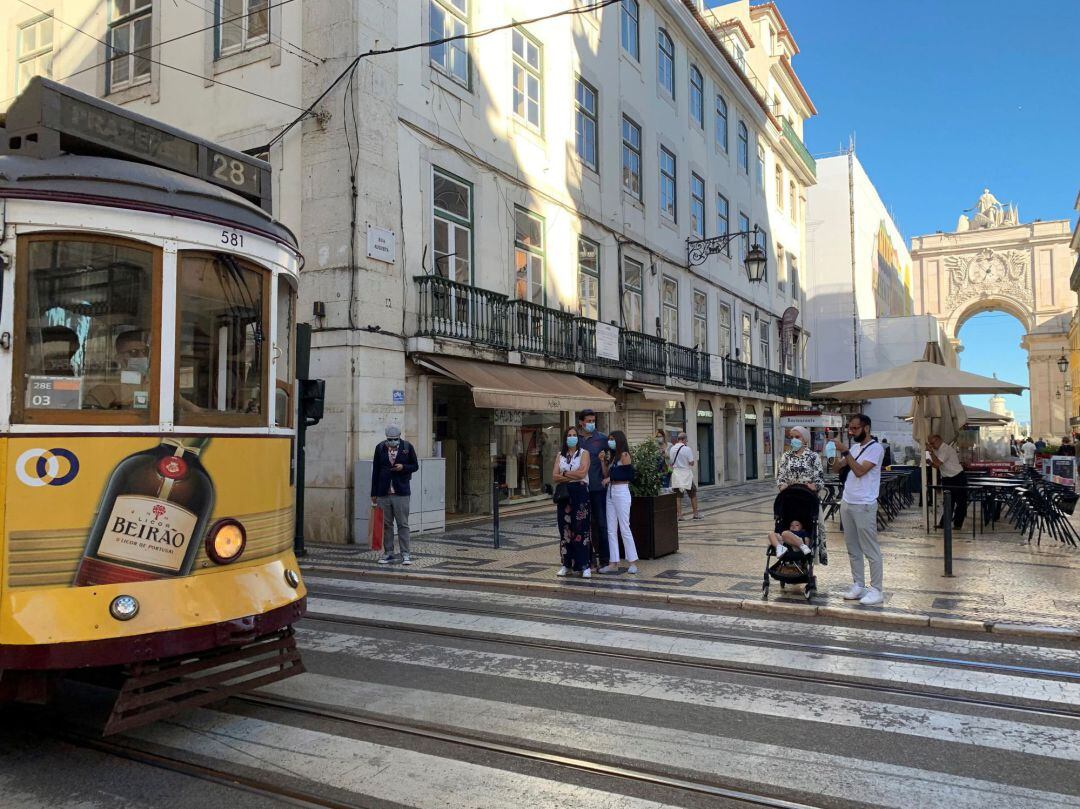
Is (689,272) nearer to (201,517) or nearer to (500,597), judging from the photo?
(500,597)

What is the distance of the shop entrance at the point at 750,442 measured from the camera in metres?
30.5

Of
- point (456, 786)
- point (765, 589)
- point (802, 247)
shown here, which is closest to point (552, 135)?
point (765, 589)

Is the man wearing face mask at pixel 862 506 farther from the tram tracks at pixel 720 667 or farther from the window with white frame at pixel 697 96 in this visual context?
the window with white frame at pixel 697 96

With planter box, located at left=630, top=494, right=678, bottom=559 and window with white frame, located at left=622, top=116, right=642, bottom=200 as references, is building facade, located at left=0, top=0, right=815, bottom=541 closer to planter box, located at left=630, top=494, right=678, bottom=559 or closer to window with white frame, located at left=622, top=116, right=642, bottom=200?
window with white frame, located at left=622, top=116, right=642, bottom=200

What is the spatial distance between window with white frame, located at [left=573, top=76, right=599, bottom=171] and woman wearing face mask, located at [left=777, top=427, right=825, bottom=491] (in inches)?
513

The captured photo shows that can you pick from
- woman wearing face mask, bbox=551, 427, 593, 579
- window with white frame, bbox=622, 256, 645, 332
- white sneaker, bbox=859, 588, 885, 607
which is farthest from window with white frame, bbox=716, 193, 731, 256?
white sneaker, bbox=859, 588, 885, 607

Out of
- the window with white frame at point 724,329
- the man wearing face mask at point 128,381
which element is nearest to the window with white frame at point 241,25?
the man wearing face mask at point 128,381

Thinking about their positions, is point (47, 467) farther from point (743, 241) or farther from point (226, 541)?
point (743, 241)

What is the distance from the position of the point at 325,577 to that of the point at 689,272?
19.3m

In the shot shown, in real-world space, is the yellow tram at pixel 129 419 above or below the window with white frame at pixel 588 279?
below

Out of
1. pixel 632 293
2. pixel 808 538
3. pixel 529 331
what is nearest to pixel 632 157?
pixel 632 293

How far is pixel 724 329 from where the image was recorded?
29.4 m

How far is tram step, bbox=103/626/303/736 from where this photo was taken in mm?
3746

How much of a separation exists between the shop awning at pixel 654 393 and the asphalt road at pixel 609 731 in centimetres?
1450
